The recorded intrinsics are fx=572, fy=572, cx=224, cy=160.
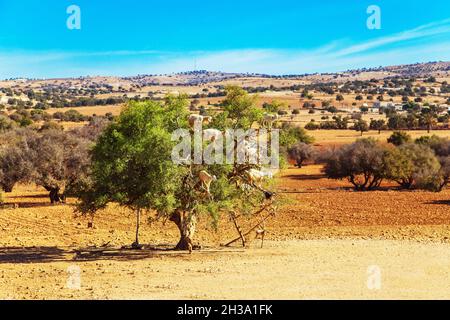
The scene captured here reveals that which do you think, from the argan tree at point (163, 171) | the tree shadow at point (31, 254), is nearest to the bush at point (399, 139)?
the argan tree at point (163, 171)

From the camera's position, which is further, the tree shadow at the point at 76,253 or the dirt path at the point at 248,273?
the tree shadow at the point at 76,253

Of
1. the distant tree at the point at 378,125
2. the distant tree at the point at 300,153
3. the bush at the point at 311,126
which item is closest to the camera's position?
the distant tree at the point at 300,153

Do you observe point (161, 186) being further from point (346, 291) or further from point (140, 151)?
point (346, 291)

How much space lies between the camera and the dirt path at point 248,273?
13.5 metres

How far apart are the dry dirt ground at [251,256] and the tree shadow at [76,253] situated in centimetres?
4

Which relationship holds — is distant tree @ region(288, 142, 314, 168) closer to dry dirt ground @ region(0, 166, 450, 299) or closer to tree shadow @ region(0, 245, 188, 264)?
dry dirt ground @ region(0, 166, 450, 299)

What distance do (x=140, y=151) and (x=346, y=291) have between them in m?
7.95

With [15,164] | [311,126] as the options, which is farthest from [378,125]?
[15,164]

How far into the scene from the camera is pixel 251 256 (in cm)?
1867

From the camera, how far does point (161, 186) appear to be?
57.9 feet

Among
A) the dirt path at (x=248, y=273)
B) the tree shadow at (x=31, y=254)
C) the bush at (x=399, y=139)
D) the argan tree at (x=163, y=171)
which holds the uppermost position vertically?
the argan tree at (x=163, y=171)

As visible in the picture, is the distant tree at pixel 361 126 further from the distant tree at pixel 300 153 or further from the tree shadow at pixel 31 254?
the tree shadow at pixel 31 254

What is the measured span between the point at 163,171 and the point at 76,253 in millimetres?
5223

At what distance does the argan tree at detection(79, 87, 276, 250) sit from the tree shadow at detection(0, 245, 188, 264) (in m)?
1.40
